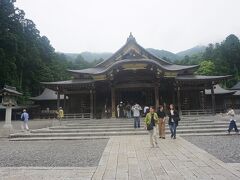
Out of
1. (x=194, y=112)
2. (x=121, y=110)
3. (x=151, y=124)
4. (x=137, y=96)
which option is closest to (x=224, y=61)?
(x=194, y=112)

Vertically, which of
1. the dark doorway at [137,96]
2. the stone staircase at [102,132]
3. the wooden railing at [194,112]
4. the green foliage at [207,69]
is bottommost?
the stone staircase at [102,132]

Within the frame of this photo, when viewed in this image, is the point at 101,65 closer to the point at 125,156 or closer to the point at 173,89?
the point at 173,89

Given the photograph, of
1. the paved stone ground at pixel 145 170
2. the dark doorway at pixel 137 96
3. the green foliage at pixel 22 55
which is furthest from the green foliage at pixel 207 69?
the paved stone ground at pixel 145 170

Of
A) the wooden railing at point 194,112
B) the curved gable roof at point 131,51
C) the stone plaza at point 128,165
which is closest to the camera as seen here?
the stone plaza at point 128,165

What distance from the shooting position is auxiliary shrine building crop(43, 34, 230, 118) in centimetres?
2564

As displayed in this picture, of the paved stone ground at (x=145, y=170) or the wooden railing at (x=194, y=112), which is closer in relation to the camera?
the paved stone ground at (x=145, y=170)

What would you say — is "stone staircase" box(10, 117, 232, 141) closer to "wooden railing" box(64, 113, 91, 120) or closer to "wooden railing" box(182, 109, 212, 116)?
"wooden railing" box(182, 109, 212, 116)

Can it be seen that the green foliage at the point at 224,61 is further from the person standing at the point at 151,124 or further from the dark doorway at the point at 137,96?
the person standing at the point at 151,124

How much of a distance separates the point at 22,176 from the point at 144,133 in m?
10.2

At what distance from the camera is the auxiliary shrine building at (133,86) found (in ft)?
84.1

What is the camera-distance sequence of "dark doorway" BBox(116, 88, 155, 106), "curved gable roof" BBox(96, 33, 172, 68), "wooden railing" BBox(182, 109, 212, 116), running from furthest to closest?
"curved gable roof" BBox(96, 33, 172, 68)
"dark doorway" BBox(116, 88, 155, 106)
"wooden railing" BBox(182, 109, 212, 116)

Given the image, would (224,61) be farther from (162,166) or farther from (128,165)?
(128,165)

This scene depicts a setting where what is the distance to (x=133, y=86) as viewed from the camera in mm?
26281

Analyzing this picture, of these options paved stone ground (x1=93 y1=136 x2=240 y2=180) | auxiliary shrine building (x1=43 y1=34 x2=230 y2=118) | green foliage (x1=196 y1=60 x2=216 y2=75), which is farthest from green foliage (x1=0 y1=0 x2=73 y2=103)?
paved stone ground (x1=93 y1=136 x2=240 y2=180)
